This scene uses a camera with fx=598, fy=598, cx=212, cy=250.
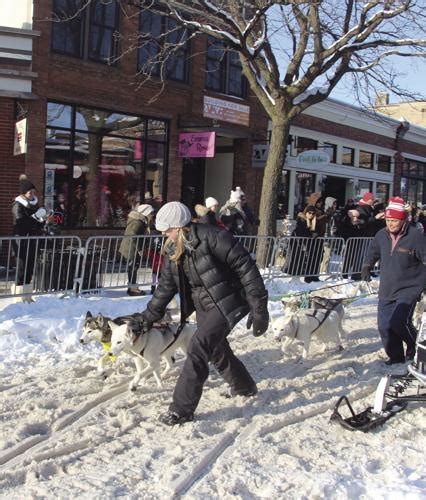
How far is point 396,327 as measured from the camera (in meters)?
6.52

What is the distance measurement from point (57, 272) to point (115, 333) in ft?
13.1

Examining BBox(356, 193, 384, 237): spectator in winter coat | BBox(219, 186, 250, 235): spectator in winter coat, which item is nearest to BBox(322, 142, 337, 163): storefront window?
BBox(356, 193, 384, 237): spectator in winter coat

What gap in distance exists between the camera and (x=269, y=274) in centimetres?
1144

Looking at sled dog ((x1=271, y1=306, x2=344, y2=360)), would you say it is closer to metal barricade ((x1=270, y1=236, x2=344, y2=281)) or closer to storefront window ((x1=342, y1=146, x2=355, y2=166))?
metal barricade ((x1=270, y1=236, x2=344, y2=281))

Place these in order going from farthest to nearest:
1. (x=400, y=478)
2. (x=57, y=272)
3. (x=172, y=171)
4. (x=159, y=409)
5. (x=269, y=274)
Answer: (x=172, y=171) → (x=269, y=274) → (x=57, y=272) → (x=159, y=409) → (x=400, y=478)

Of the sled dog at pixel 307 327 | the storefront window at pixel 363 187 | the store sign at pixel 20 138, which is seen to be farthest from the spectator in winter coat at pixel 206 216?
the storefront window at pixel 363 187

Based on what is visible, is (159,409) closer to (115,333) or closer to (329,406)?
(115,333)

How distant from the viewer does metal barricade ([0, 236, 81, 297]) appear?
8.52m

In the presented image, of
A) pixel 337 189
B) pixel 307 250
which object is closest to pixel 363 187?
pixel 337 189

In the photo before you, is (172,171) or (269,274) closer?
(269,274)

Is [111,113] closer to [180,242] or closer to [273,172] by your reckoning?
[273,172]

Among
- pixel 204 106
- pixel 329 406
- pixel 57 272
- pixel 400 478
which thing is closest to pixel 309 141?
pixel 204 106

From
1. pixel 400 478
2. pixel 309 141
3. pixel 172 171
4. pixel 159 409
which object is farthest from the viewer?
pixel 309 141

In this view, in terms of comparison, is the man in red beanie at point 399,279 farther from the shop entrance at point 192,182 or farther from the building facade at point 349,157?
the shop entrance at point 192,182
